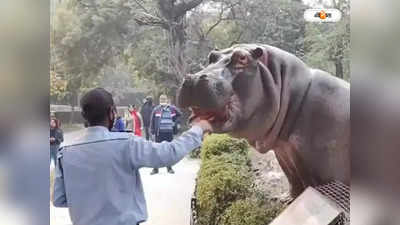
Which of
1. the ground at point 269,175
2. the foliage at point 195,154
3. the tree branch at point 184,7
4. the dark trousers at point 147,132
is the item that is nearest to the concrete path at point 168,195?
the foliage at point 195,154

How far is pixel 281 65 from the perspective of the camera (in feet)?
7.04

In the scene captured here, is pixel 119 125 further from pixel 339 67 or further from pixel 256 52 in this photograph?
pixel 339 67

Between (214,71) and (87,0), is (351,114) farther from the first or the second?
(87,0)

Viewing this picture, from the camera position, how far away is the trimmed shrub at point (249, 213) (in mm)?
2150

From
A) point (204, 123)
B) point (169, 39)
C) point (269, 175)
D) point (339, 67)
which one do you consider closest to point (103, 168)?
point (204, 123)

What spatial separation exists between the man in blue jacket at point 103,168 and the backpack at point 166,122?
0.08 m

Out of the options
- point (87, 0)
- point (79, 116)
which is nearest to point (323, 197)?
point (79, 116)

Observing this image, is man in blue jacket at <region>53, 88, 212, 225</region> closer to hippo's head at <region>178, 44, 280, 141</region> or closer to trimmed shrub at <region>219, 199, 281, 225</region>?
hippo's head at <region>178, 44, 280, 141</region>

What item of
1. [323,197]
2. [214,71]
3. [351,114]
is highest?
[214,71]

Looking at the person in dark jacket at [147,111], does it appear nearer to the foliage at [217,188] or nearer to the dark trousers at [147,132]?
the dark trousers at [147,132]

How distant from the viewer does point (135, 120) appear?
2.09m

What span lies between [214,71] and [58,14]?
66 cm

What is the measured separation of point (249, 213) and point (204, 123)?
427 mm

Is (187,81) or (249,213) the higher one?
(187,81)
